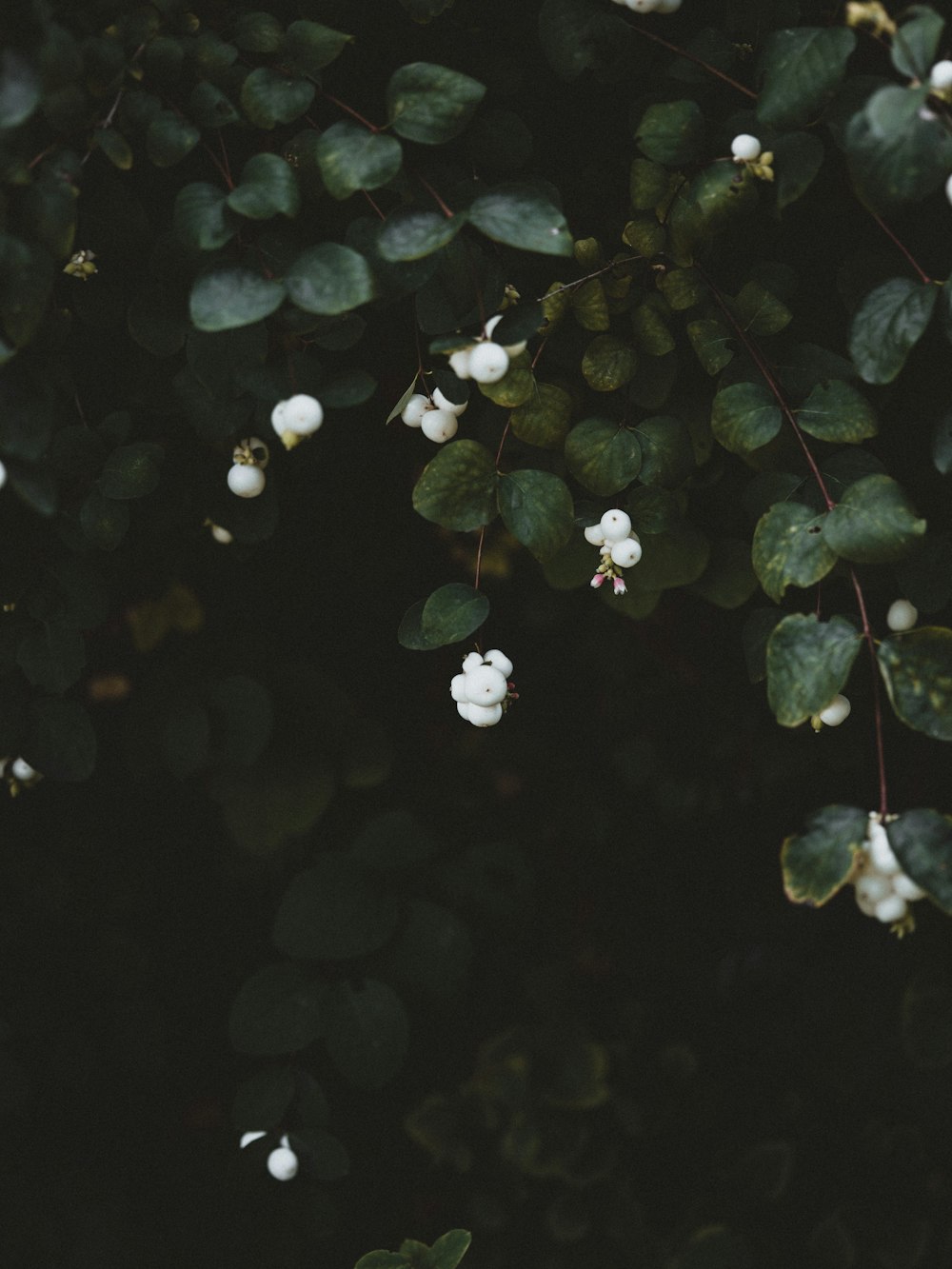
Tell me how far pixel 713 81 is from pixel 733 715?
2.75 ft

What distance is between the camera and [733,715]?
1.42 metres

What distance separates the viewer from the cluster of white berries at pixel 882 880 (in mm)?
712

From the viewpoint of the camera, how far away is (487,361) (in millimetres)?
699

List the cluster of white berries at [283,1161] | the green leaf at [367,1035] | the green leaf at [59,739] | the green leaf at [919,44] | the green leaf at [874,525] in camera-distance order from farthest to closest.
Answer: the green leaf at [367,1035], the cluster of white berries at [283,1161], the green leaf at [59,739], the green leaf at [874,525], the green leaf at [919,44]

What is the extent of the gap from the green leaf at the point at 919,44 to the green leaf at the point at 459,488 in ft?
1.26

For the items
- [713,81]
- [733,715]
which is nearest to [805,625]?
[713,81]

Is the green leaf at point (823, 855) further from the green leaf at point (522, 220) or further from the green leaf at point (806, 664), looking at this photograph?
the green leaf at point (522, 220)

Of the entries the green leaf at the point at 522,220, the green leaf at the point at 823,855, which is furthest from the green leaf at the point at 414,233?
the green leaf at the point at 823,855

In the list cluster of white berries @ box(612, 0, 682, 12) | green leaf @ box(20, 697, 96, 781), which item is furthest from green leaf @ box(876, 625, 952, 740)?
green leaf @ box(20, 697, 96, 781)

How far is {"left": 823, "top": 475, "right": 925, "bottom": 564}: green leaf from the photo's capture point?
0.71 meters

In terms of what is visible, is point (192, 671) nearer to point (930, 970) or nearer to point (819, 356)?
point (819, 356)

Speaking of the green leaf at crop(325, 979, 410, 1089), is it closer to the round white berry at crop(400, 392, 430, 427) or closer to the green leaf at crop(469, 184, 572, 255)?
the round white berry at crop(400, 392, 430, 427)

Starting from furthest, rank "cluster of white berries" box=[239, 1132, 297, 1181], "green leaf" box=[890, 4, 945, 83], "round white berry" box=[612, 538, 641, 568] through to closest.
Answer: "cluster of white berries" box=[239, 1132, 297, 1181]
"round white berry" box=[612, 538, 641, 568]
"green leaf" box=[890, 4, 945, 83]

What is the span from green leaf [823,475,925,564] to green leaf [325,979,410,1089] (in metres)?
0.82
